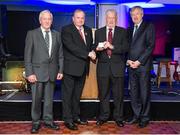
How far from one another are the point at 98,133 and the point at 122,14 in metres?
3.91

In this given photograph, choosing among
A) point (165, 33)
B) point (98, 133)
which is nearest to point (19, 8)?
point (165, 33)

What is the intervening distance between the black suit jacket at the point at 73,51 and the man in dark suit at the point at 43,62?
0.09 m

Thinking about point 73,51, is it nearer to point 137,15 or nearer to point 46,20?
point 46,20

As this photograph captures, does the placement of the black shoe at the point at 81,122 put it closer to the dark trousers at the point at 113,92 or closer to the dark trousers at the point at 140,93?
the dark trousers at the point at 113,92

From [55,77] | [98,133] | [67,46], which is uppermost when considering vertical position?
[67,46]

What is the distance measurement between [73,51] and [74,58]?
0.38 ft

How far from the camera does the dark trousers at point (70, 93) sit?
4555mm

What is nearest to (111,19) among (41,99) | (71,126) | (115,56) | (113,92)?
(115,56)

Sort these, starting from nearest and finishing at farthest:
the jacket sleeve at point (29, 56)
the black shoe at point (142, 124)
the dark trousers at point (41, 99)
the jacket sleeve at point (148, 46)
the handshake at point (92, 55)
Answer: the jacket sleeve at point (29, 56)
the dark trousers at point (41, 99)
the handshake at point (92, 55)
the jacket sleeve at point (148, 46)
the black shoe at point (142, 124)

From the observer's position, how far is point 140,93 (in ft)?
15.6

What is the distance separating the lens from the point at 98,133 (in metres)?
4.45

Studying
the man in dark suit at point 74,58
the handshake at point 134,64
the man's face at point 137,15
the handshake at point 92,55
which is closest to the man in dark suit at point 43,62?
the man in dark suit at point 74,58

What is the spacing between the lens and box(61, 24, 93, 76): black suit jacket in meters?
4.48

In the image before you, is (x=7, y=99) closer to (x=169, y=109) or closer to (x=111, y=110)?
(x=111, y=110)
